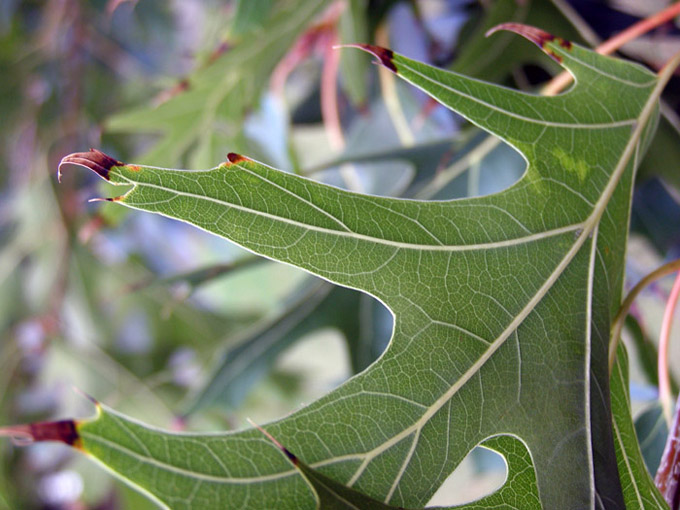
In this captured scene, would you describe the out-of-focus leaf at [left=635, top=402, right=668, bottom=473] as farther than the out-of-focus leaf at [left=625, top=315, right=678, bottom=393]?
No

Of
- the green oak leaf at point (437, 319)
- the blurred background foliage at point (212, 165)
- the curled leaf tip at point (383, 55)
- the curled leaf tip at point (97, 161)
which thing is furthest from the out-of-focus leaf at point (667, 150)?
the curled leaf tip at point (97, 161)

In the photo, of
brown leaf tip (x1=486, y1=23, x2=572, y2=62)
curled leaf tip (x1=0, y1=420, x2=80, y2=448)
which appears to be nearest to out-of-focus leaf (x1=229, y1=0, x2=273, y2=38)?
brown leaf tip (x1=486, y1=23, x2=572, y2=62)

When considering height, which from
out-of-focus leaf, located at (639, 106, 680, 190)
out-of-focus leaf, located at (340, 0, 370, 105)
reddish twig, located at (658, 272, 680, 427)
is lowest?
reddish twig, located at (658, 272, 680, 427)

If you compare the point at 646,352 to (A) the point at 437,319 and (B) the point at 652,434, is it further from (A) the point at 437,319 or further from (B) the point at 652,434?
(A) the point at 437,319

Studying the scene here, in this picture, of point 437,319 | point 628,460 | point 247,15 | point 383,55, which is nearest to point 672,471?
point 628,460

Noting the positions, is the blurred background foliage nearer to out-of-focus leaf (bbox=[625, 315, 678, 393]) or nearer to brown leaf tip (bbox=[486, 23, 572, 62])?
out-of-focus leaf (bbox=[625, 315, 678, 393])

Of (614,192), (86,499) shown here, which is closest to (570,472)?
(614,192)

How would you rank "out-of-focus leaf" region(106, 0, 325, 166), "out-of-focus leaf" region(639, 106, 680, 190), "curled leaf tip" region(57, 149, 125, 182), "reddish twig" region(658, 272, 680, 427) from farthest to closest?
"out-of-focus leaf" region(106, 0, 325, 166), "out-of-focus leaf" region(639, 106, 680, 190), "reddish twig" region(658, 272, 680, 427), "curled leaf tip" region(57, 149, 125, 182)
